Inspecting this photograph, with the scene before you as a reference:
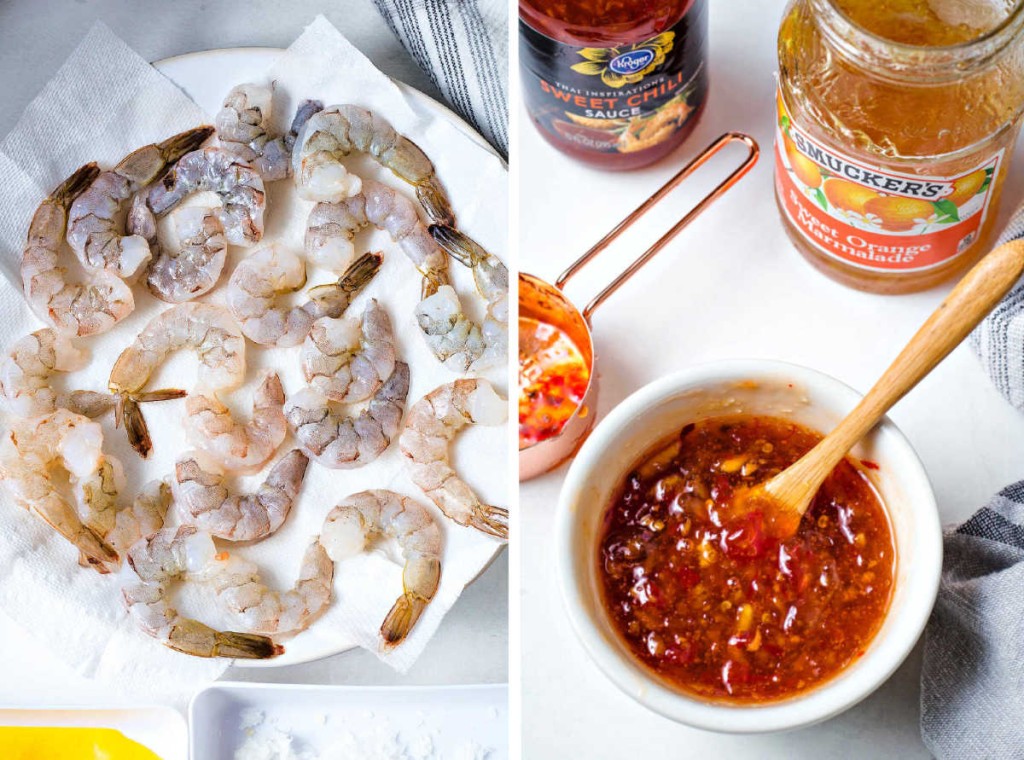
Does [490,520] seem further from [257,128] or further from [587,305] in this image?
[257,128]

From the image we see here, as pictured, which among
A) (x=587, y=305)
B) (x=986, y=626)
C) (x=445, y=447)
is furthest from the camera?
(x=445, y=447)

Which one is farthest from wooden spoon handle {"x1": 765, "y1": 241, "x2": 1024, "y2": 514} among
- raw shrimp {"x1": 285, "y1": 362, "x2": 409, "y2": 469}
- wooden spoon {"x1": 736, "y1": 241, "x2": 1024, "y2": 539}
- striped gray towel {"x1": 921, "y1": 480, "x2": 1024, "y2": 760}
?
raw shrimp {"x1": 285, "y1": 362, "x2": 409, "y2": 469}

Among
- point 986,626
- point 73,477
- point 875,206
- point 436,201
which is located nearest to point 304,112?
point 436,201

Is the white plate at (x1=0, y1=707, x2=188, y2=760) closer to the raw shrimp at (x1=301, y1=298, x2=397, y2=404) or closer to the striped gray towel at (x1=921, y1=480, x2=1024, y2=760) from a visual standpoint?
the raw shrimp at (x1=301, y1=298, x2=397, y2=404)

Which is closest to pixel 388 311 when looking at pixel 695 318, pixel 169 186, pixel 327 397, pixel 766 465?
pixel 327 397

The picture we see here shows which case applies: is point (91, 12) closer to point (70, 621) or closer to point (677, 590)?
point (70, 621)

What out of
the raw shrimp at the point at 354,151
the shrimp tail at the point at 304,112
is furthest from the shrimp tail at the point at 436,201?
the shrimp tail at the point at 304,112

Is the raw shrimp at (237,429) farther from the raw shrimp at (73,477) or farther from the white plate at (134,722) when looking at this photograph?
the white plate at (134,722)
